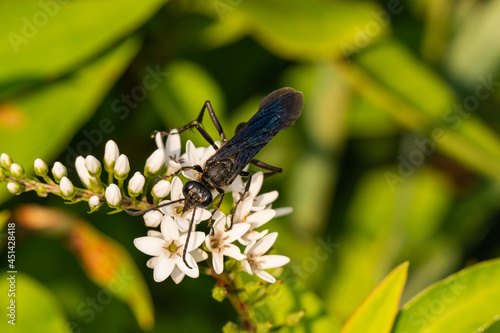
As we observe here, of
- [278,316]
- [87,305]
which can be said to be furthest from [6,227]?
[278,316]

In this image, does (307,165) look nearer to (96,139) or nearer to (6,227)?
(96,139)

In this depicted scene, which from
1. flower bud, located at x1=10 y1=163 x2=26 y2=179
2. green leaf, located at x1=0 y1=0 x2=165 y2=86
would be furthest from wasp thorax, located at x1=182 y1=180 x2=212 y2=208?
green leaf, located at x1=0 y1=0 x2=165 y2=86

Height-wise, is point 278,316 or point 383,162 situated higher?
point 383,162
